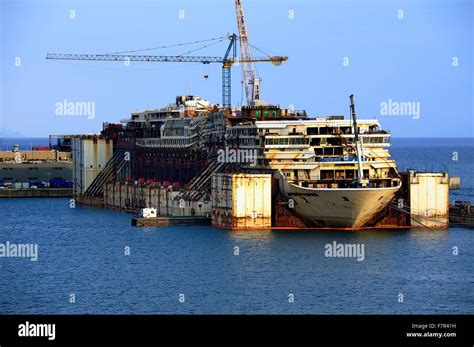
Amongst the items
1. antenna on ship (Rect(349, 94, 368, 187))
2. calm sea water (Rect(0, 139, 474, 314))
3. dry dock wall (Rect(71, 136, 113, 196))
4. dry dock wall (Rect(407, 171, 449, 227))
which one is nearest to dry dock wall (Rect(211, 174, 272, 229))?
calm sea water (Rect(0, 139, 474, 314))

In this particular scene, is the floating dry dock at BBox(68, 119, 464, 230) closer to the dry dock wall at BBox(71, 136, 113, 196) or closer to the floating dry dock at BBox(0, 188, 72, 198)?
the dry dock wall at BBox(71, 136, 113, 196)

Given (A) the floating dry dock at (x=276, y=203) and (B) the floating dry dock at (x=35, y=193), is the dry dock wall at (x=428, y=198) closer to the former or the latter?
(A) the floating dry dock at (x=276, y=203)

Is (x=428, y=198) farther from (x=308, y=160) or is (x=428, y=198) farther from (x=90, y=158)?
(x=90, y=158)

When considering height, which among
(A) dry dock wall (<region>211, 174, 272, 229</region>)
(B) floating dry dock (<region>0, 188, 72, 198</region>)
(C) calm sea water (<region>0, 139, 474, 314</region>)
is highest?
(A) dry dock wall (<region>211, 174, 272, 229</region>)

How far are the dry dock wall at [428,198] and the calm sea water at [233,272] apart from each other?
1.74 m

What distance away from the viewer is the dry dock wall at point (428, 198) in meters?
96.9

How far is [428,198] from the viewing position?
96875 millimetres

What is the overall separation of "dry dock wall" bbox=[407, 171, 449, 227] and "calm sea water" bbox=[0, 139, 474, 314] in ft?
5.71

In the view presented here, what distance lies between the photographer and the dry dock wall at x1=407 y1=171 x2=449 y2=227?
96875mm

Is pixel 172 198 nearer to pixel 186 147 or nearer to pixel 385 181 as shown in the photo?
pixel 186 147

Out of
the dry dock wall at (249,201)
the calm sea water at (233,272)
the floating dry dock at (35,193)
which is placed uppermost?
the dry dock wall at (249,201)

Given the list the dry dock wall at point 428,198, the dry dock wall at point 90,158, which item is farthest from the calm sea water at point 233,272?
the dry dock wall at point 90,158

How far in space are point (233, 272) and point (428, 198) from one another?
26044mm

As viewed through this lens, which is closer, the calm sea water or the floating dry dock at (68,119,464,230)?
the calm sea water
